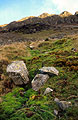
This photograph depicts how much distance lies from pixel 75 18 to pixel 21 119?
8547cm

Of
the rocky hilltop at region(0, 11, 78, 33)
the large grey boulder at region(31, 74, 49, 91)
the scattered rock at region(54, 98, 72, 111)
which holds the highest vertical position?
the rocky hilltop at region(0, 11, 78, 33)

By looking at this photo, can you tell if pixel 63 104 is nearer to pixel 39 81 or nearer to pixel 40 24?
pixel 39 81

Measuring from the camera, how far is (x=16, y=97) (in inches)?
258

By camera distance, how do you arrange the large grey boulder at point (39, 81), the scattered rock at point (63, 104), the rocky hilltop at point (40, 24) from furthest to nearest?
the rocky hilltop at point (40, 24), the large grey boulder at point (39, 81), the scattered rock at point (63, 104)

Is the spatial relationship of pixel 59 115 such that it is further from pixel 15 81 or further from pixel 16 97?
pixel 15 81

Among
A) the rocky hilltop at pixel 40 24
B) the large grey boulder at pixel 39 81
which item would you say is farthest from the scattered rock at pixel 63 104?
the rocky hilltop at pixel 40 24

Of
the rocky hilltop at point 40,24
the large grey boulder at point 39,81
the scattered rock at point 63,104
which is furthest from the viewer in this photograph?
the rocky hilltop at point 40,24

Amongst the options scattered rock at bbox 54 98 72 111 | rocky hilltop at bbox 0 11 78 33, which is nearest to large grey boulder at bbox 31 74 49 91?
scattered rock at bbox 54 98 72 111

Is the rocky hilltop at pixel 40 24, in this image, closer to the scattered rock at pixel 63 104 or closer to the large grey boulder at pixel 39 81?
the large grey boulder at pixel 39 81

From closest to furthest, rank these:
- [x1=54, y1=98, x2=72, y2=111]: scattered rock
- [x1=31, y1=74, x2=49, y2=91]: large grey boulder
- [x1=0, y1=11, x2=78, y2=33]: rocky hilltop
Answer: [x1=54, y1=98, x2=72, y2=111]: scattered rock
[x1=31, y1=74, x2=49, y2=91]: large grey boulder
[x1=0, y1=11, x2=78, y2=33]: rocky hilltop

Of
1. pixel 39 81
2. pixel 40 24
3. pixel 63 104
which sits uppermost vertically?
pixel 40 24

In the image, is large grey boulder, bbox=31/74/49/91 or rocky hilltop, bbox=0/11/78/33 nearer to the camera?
large grey boulder, bbox=31/74/49/91

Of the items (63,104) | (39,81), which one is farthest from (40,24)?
(63,104)

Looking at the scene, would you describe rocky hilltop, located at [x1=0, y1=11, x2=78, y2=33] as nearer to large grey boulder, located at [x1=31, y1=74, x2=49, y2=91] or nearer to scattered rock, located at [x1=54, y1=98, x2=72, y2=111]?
large grey boulder, located at [x1=31, y1=74, x2=49, y2=91]
